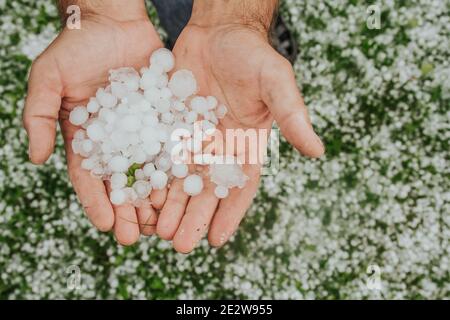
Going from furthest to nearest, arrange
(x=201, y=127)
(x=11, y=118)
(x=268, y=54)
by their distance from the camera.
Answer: (x=11, y=118) < (x=201, y=127) < (x=268, y=54)

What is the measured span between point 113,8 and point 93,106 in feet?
1.77

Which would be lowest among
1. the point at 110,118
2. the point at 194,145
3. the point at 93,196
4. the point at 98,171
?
the point at 93,196

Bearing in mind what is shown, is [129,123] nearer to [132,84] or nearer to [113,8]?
[132,84]

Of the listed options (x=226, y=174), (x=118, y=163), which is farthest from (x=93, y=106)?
(x=226, y=174)

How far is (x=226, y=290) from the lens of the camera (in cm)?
316

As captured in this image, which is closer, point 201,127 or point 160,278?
point 201,127

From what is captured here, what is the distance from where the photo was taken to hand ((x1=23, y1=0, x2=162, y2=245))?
2182 millimetres

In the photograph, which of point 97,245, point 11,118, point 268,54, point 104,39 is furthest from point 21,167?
point 268,54

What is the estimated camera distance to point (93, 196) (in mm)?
2295

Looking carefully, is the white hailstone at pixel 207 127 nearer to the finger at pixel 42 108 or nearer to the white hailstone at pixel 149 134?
the white hailstone at pixel 149 134

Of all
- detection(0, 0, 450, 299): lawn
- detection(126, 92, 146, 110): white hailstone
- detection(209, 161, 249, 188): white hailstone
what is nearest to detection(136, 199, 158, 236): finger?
detection(209, 161, 249, 188): white hailstone

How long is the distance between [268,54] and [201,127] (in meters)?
0.43

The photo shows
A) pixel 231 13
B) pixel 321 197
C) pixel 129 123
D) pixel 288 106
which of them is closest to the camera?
pixel 288 106
